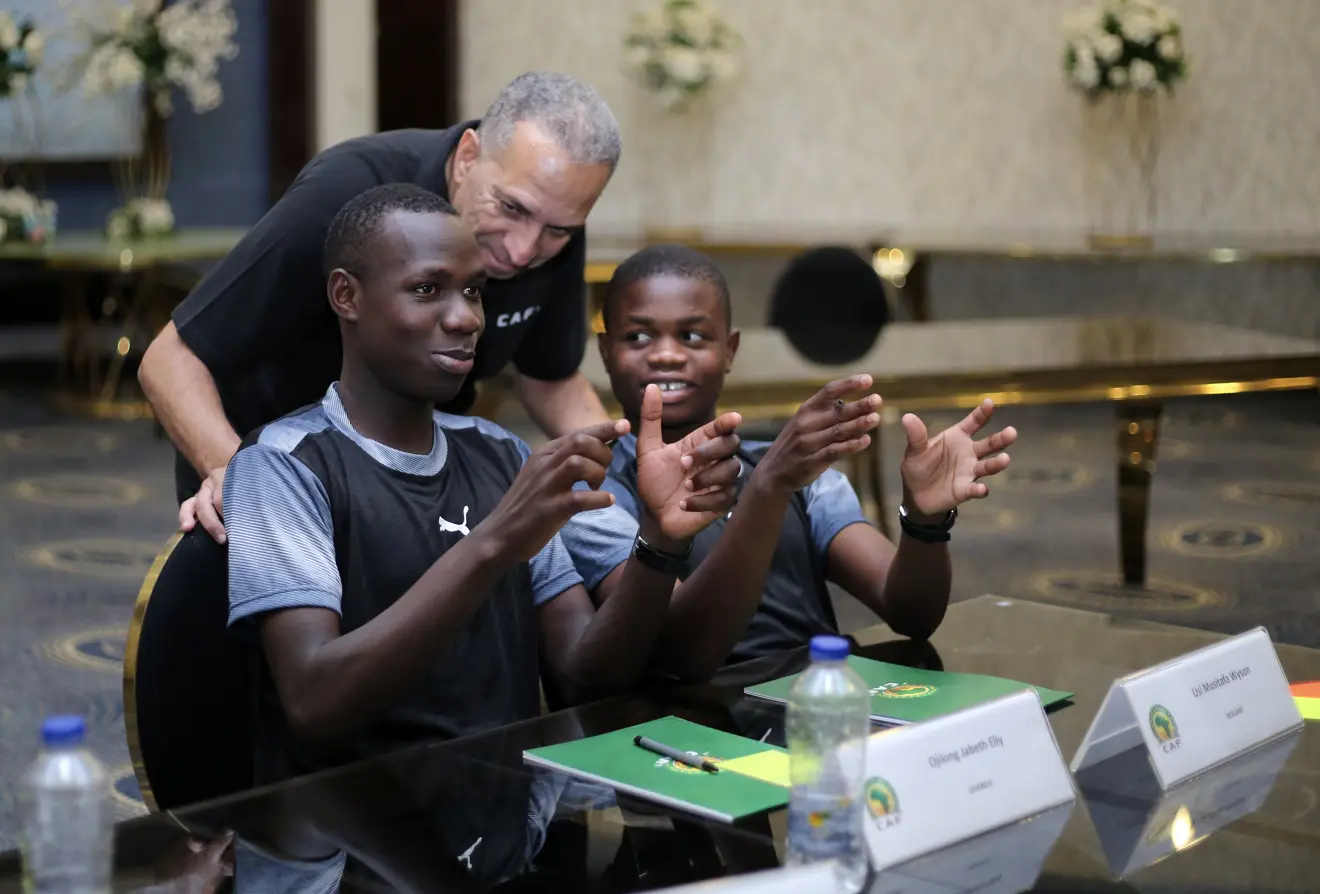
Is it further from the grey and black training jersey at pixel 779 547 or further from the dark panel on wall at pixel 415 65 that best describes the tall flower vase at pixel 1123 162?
the grey and black training jersey at pixel 779 547

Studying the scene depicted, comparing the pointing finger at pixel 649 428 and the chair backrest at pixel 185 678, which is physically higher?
the pointing finger at pixel 649 428

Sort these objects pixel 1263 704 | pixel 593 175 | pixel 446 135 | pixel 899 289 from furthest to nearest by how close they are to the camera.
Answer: pixel 899 289, pixel 446 135, pixel 593 175, pixel 1263 704

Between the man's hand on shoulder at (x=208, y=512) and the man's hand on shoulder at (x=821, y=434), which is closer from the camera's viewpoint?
the man's hand on shoulder at (x=821, y=434)

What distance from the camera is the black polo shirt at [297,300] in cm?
213

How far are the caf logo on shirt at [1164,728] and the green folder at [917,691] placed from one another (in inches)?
Answer: 6.2

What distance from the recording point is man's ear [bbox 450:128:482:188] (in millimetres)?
2150

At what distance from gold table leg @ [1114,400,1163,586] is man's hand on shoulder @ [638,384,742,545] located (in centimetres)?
286

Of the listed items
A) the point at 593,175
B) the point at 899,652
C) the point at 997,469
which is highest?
the point at 593,175

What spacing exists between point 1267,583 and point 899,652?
2865 millimetres

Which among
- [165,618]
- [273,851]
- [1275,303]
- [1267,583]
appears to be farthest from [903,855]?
[1275,303]

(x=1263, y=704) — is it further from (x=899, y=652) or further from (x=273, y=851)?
(x=273, y=851)

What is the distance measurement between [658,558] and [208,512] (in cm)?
48

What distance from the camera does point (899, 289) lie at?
6.85 meters

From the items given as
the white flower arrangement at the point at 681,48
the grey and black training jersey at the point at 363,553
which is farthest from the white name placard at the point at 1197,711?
the white flower arrangement at the point at 681,48
